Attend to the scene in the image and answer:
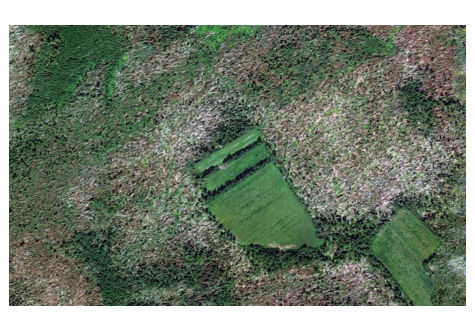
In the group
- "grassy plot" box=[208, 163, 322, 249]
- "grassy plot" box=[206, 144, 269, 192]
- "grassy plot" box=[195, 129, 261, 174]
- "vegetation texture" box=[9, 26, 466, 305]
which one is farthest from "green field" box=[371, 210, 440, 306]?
"grassy plot" box=[195, 129, 261, 174]

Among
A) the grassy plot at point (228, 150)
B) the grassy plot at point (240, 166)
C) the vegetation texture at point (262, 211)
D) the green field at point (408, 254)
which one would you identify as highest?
the grassy plot at point (228, 150)

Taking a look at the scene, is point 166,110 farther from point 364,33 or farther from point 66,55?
point 364,33

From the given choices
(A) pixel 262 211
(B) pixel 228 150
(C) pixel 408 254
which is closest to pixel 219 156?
(B) pixel 228 150

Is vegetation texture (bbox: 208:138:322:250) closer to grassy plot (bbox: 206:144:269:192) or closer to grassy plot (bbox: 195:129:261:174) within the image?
grassy plot (bbox: 206:144:269:192)

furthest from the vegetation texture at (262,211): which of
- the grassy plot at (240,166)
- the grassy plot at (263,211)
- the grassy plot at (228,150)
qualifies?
the grassy plot at (228,150)

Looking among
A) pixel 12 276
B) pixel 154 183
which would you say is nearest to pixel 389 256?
pixel 154 183

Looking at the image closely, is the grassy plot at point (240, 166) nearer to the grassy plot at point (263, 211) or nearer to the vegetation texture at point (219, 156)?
the vegetation texture at point (219, 156)
